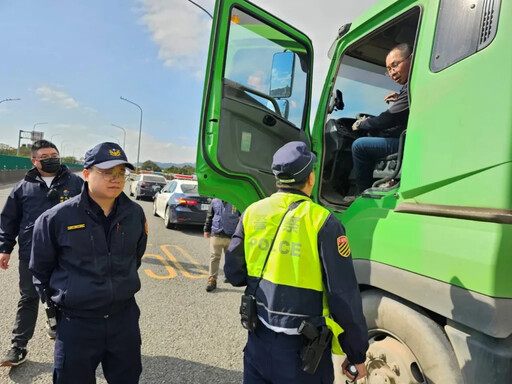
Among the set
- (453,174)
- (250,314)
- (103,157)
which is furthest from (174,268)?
(453,174)

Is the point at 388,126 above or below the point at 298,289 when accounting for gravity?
above

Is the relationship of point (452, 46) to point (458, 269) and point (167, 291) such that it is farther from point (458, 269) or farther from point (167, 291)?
point (167, 291)

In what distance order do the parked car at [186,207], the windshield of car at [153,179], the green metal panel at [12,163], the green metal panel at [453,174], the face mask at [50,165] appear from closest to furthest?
the green metal panel at [453,174]
the face mask at [50,165]
the parked car at [186,207]
the windshield of car at [153,179]
the green metal panel at [12,163]

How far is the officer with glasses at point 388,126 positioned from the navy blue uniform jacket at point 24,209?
8.45 feet

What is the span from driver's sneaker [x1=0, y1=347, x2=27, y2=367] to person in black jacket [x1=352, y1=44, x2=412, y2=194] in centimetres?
312

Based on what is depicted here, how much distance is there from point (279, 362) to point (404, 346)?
2.22 feet

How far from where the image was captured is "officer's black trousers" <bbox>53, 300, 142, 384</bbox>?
6.13ft

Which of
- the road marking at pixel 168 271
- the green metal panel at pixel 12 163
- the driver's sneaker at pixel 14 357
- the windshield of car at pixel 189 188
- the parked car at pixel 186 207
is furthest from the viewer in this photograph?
the green metal panel at pixel 12 163

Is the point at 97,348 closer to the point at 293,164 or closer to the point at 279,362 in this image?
the point at 279,362

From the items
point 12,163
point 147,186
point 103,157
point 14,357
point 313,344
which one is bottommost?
point 14,357

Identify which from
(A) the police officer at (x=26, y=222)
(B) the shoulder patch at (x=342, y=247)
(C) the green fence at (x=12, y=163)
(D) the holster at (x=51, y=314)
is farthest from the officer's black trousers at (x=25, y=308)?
(C) the green fence at (x=12, y=163)

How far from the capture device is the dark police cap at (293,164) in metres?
1.72

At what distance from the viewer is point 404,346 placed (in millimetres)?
1783

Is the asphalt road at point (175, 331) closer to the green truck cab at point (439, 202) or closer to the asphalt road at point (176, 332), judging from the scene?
the asphalt road at point (176, 332)
